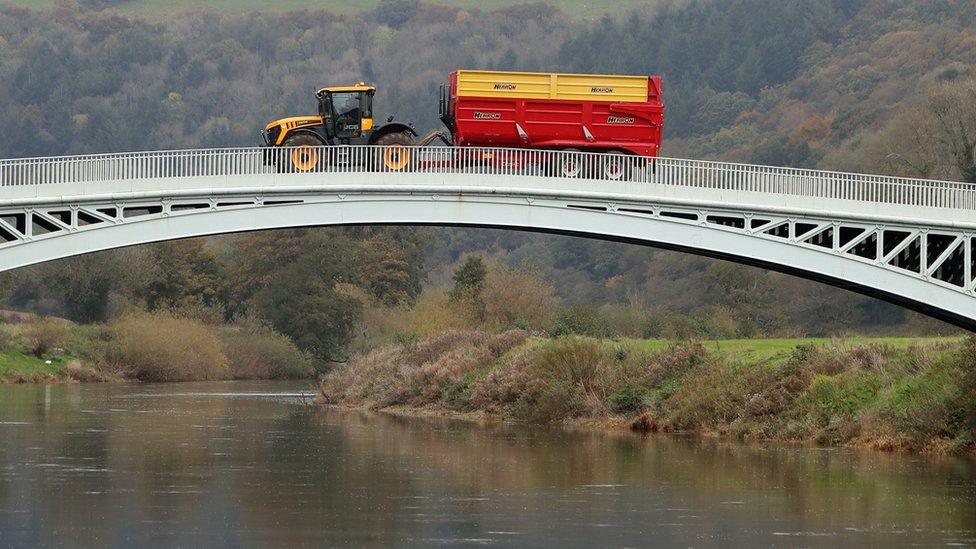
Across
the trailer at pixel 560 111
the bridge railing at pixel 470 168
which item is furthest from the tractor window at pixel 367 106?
the trailer at pixel 560 111

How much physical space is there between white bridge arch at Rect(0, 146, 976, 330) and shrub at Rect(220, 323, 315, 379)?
5246 cm

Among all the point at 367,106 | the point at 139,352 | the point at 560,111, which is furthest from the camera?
the point at 139,352

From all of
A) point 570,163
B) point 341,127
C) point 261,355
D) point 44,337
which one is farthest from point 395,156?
point 261,355

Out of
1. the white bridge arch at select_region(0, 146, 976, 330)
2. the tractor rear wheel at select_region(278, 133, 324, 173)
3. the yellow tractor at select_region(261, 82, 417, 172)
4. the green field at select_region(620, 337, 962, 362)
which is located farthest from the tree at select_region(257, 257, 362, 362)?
the tractor rear wheel at select_region(278, 133, 324, 173)

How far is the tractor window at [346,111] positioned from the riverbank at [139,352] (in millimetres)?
41013

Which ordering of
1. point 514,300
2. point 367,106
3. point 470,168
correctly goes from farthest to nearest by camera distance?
1. point 514,300
2. point 367,106
3. point 470,168

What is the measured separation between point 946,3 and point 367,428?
11390 cm

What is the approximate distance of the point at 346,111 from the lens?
52094mm

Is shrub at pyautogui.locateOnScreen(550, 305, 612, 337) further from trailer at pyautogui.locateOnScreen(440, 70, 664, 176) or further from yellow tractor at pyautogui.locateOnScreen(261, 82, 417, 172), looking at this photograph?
yellow tractor at pyautogui.locateOnScreen(261, 82, 417, 172)

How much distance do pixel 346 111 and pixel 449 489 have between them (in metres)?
16.5

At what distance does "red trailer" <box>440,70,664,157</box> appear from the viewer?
51.2 meters

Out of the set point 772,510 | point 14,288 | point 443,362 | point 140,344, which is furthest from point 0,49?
point 772,510

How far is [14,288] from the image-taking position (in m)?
107

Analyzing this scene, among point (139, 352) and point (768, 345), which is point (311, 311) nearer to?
point (139, 352)
